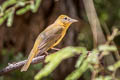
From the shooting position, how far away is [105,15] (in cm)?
710

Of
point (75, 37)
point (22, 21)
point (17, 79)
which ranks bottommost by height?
point (17, 79)

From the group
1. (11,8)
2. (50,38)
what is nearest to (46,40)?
(50,38)

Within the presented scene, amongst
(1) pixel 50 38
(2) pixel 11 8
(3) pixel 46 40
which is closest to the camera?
(2) pixel 11 8

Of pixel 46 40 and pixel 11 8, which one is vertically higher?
pixel 11 8

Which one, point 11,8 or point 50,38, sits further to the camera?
point 50,38

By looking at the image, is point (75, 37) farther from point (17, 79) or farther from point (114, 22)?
point (17, 79)

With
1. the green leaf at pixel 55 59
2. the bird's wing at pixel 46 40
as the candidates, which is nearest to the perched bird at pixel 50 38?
the bird's wing at pixel 46 40

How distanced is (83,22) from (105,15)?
0.45 metres

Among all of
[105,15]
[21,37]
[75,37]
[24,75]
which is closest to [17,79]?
[24,75]

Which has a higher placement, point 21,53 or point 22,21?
point 22,21

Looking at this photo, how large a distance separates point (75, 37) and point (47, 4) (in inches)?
31.4

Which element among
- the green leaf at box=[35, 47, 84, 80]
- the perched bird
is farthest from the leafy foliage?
the green leaf at box=[35, 47, 84, 80]

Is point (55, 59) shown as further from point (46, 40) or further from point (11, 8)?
point (46, 40)

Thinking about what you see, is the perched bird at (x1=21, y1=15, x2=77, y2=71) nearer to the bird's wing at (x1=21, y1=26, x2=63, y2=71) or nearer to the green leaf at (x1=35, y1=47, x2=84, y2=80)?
the bird's wing at (x1=21, y1=26, x2=63, y2=71)
